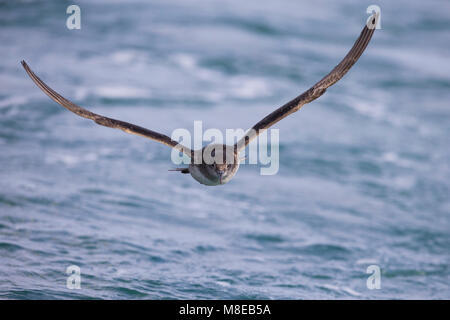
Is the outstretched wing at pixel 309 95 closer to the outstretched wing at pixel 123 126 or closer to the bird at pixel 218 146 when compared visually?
the bird at pixel 218 146

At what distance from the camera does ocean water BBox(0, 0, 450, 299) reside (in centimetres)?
1543

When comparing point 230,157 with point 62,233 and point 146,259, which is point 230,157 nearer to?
point 146,259

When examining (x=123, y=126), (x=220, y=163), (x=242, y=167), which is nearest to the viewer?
(x=220, y=163)

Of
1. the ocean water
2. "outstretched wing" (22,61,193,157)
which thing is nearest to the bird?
"outstretched wing" (22,61,193,157)

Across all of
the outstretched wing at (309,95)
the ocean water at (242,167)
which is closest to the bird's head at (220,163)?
the outstretched wing at (309,95)

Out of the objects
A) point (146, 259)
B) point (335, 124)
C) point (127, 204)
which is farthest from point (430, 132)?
point (146, 259)

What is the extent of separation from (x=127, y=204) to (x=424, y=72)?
1463cm

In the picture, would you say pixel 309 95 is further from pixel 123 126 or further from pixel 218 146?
pixel 123 126

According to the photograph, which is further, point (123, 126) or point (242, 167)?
point (242, 167)

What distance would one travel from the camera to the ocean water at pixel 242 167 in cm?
1543

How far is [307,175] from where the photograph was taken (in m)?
21.7

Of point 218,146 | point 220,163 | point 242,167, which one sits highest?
point 242,167

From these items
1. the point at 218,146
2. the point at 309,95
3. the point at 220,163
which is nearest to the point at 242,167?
the point at 218,146

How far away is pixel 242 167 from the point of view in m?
21.6
